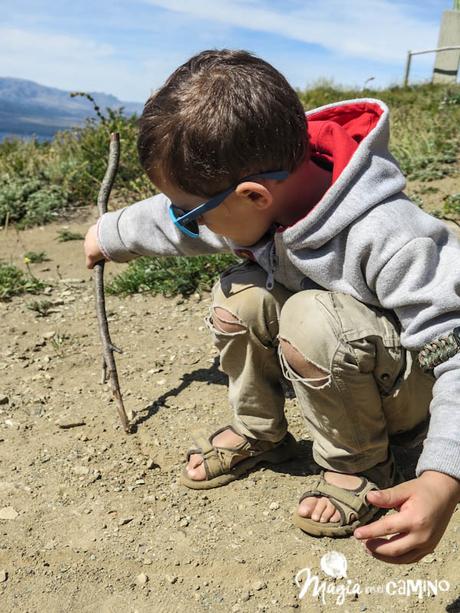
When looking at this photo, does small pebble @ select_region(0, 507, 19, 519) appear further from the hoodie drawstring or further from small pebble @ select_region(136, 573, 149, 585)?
the hoodie drawstring

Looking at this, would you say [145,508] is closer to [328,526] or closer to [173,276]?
[328,526]

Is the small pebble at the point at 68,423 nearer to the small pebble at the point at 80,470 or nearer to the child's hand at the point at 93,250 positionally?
the small pebble at the point at 80,470

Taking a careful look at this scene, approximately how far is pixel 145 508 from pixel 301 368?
73 centimetres

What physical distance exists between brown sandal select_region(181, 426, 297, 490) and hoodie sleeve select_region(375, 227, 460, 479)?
772mm

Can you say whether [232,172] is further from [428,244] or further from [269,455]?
[269,455]

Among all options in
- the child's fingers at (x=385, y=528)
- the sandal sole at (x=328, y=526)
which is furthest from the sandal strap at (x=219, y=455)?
the child's fingers at (x=385, y=528)

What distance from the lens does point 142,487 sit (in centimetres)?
233

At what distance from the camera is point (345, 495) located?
2053 mm

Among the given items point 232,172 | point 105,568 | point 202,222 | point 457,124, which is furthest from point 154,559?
point 457,124

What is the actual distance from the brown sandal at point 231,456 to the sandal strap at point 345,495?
0.27 meters

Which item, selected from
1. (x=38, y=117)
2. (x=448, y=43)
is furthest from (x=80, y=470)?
(x=38, y=117)

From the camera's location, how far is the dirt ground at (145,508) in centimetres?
187

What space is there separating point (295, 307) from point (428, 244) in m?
0.40

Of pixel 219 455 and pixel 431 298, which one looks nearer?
pixel 431 298
